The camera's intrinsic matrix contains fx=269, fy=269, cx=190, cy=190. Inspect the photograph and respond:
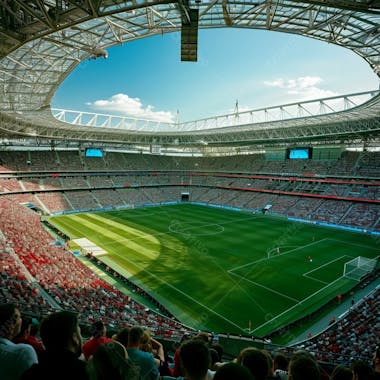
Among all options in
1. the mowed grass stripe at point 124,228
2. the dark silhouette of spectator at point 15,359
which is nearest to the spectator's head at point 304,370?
the dark silhouette of spectator at point 15,359

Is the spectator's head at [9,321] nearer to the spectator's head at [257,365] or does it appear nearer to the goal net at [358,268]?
the spectator's head at [257,365]

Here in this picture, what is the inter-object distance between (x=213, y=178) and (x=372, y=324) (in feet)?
182

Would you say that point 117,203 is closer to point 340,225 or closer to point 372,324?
point 340,225

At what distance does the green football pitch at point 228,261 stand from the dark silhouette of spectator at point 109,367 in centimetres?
1496

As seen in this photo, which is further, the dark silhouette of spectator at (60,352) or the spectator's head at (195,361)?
the spectator's head at (195,361)

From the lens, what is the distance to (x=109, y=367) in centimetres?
210

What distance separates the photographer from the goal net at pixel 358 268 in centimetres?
2256

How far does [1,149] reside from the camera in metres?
53.1

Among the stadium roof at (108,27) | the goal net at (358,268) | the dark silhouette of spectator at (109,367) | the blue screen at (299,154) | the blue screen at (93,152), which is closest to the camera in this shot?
the dark silhouette of spectator at (109,367)

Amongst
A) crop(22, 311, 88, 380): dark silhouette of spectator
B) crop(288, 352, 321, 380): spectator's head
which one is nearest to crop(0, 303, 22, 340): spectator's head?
crop(22, 311, 88, 380): dark silhouette of spectator

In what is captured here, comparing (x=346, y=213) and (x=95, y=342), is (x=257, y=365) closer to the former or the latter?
(x=95, y=342)

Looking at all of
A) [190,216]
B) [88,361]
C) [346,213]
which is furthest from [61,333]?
[346,213]

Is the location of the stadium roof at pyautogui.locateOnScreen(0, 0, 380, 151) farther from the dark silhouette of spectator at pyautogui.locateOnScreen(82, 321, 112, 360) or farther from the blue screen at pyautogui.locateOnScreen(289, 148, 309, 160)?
the blue screen at pyautogui.locateOnScreen(289, 148, 309, 160)

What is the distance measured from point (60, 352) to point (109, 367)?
1.31ft
